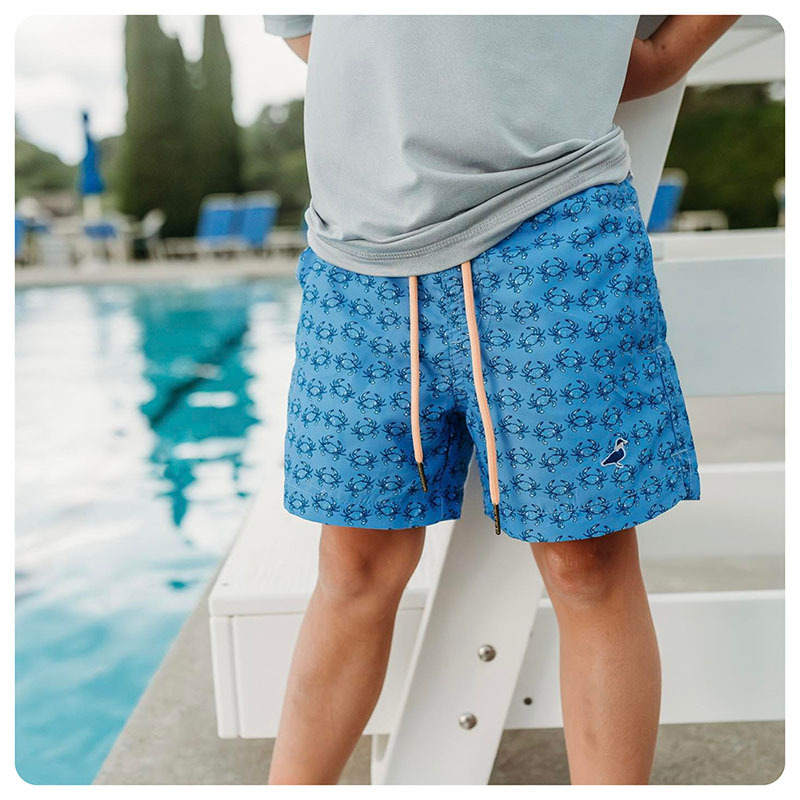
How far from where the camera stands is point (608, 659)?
0.92 metres

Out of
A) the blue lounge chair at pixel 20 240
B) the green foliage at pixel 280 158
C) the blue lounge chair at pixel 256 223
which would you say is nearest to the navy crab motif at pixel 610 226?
the blue lounge chair at pixel 20 240

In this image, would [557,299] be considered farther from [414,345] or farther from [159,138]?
[159,138]

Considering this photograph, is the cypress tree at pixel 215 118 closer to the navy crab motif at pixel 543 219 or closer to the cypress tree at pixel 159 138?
the cypress tree at pixel 159 138

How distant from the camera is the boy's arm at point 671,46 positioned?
92cm

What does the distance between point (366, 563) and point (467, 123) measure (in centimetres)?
45

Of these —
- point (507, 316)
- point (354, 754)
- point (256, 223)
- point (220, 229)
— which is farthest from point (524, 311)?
point (220, 229)

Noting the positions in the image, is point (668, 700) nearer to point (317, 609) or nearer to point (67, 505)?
point (317, 609)

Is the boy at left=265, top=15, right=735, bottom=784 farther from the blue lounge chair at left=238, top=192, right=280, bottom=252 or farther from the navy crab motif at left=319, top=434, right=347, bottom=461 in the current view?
the blue lounge chair at left=238, top=192, right=280, bottom=252

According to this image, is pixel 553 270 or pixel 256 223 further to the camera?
pixel 256 223

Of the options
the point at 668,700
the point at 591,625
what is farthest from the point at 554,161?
the point at 668,700

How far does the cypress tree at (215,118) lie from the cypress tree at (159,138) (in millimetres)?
181

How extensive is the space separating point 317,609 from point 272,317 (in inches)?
249

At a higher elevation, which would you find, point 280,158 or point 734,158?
point 734,158
